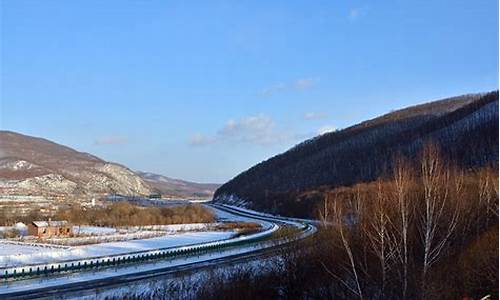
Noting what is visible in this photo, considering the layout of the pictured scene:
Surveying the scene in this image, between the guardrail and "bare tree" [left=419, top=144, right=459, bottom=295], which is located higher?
"bare tree" [left=419, top=144, right=459, bottom=295]

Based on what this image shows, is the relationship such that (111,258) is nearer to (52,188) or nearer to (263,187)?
(263,187)

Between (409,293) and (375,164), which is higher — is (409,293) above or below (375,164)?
below

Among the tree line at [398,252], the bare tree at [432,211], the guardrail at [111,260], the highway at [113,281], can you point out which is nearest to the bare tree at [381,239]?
the tree line at [398,252]

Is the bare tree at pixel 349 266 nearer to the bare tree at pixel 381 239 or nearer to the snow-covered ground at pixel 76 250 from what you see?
the bare tree at pixel 381 239

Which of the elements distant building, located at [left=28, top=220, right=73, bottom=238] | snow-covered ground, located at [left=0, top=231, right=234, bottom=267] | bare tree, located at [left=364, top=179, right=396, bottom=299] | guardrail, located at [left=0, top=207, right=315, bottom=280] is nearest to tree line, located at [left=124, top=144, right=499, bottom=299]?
bare tree, located at [left=364, top=179, right=396, bottom=299]

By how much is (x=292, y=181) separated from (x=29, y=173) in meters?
89.8

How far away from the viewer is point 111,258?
38438 mm

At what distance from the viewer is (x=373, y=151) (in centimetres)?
14000

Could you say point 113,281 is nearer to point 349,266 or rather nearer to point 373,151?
point 349,266

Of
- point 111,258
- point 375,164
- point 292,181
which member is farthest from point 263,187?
point 111,258

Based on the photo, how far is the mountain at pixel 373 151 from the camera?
101 m

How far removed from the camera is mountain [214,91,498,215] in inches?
3959

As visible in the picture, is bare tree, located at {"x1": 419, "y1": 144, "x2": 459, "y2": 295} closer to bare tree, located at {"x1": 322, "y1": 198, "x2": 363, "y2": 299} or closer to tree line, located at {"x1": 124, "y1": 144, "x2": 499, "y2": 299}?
tree line, located at {"x1": 124, "y1": 144, "x2": 499, "y2": 299}

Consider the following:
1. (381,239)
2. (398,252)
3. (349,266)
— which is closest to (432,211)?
(381,239)
